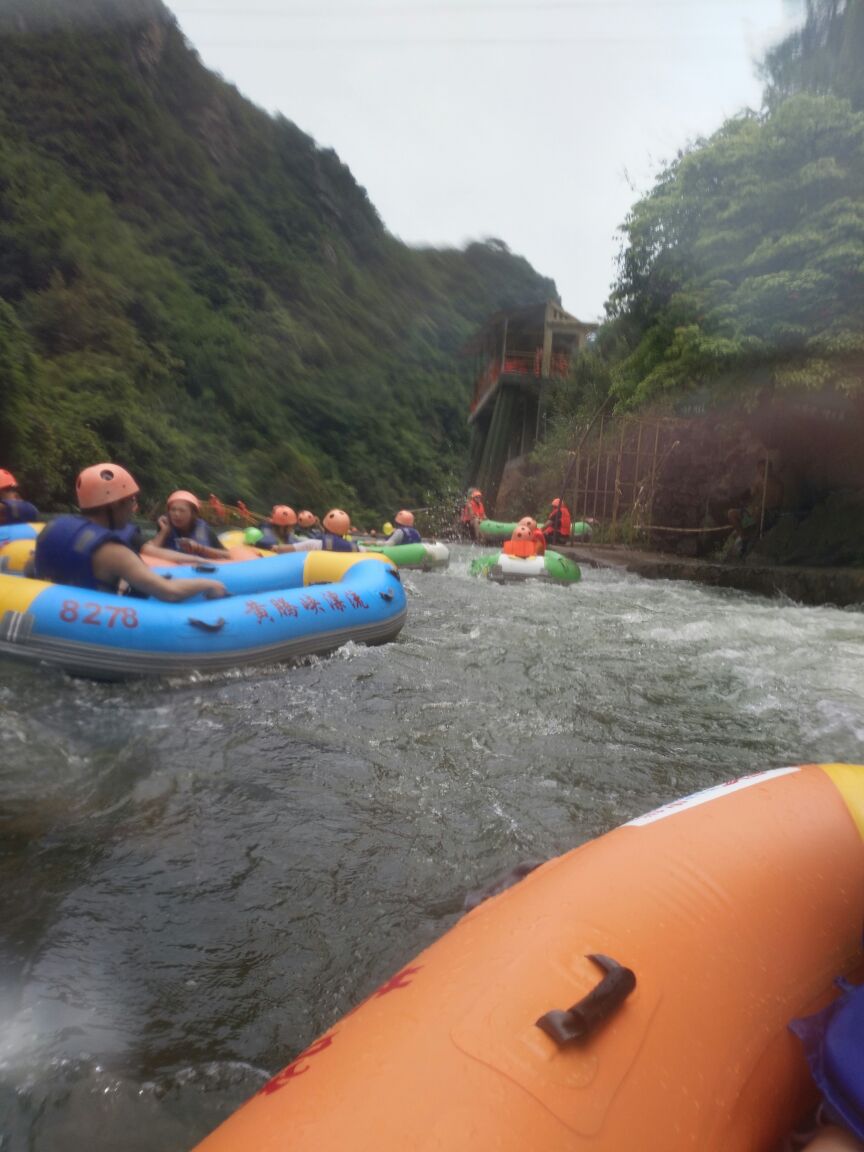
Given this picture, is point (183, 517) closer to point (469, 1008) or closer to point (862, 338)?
point (469, 1008)

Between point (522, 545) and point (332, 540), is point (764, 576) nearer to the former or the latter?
point (522, 545)

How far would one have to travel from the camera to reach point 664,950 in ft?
3.93

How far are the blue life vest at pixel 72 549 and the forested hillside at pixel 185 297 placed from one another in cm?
1351

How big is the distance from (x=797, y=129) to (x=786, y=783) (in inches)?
377

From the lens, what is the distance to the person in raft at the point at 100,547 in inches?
156

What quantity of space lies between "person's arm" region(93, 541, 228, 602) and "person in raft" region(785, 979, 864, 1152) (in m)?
3.65

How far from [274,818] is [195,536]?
386 centimetres

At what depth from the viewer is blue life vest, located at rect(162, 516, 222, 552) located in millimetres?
5742

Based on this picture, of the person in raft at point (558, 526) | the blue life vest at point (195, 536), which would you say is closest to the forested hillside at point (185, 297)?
the person in raft at point (558, 526)

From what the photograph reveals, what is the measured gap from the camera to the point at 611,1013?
3.45 feet

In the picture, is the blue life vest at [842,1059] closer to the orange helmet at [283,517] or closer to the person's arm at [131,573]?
the person's arm at [131,573]

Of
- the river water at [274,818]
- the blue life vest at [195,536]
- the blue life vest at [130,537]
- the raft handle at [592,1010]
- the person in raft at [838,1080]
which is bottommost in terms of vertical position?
the river water at [274,818]

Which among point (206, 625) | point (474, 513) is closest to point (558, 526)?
point (474, 513)

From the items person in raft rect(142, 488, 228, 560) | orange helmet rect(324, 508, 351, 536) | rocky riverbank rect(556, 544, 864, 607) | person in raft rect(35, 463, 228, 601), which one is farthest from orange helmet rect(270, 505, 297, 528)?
rocky riverbank rect(556, 544, 864, 607)
